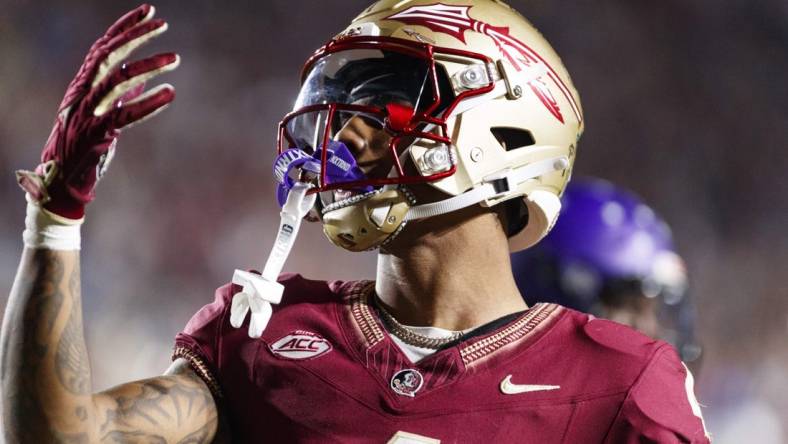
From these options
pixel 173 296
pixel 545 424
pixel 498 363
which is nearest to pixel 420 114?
pixel 498 363

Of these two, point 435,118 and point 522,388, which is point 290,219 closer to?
point 435,118

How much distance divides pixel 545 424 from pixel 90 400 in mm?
616

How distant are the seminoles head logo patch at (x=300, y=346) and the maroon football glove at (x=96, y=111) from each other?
416 millimetres

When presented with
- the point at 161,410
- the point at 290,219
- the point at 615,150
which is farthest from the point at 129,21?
the point at 615,150

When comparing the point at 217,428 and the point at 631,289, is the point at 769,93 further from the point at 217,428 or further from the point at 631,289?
the point at 217,428

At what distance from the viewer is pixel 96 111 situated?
1388mm

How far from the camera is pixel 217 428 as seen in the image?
5.49 ft

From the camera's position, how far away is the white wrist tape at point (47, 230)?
142 centimetres

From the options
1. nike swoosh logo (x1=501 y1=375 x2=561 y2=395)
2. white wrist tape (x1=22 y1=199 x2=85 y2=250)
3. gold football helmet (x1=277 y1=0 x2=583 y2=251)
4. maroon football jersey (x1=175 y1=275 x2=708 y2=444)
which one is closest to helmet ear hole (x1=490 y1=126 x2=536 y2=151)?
gold football helmet (x1=277 y1=0 x2=583 y2=251)

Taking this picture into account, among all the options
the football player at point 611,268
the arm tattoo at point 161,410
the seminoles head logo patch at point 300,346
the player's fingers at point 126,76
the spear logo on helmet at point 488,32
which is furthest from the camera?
the football player at point 611,268

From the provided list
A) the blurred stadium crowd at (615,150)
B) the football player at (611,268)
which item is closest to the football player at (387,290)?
the football player at (611,268)

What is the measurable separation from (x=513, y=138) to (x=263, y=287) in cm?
51

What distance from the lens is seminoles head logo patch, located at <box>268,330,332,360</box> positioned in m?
1.69

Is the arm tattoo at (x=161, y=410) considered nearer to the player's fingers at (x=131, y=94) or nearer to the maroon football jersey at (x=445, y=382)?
the maroon football jersey at (x=445, y=382)
